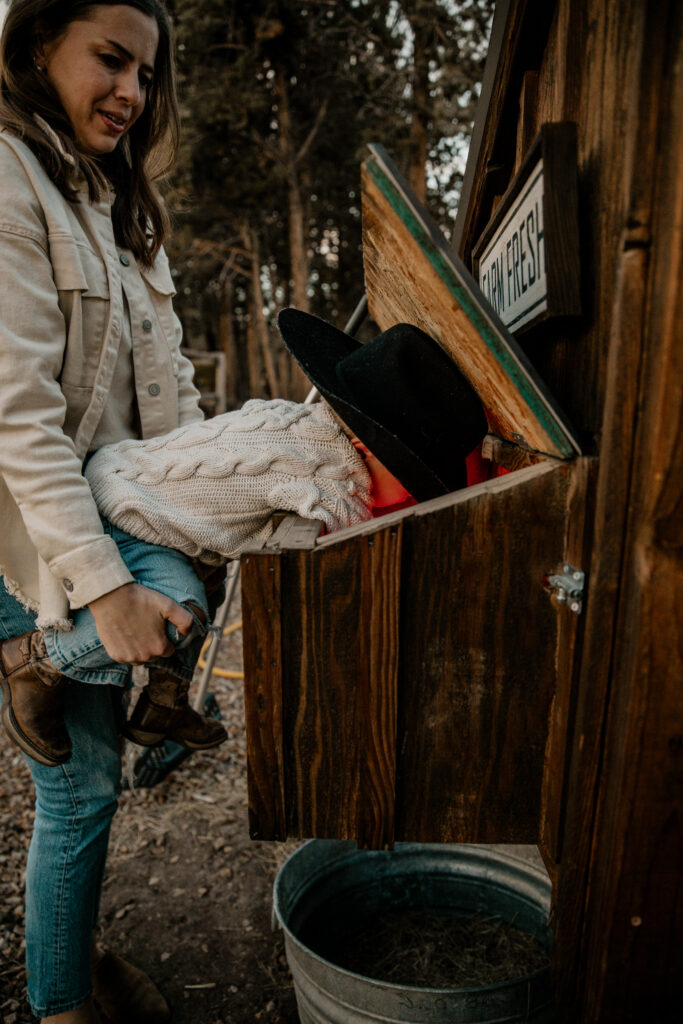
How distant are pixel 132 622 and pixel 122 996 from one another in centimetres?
142

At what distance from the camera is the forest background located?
11.5m

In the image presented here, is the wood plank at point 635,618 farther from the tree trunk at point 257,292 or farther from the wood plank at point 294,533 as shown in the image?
the tree trunk at point 257,292

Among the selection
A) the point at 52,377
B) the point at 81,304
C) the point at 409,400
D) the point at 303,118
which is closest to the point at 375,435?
the point at 409,400

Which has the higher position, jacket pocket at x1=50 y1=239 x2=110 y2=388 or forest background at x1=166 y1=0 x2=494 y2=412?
forest background at x1=166 y1=0 x2=494 y2=412

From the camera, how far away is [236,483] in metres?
1.36

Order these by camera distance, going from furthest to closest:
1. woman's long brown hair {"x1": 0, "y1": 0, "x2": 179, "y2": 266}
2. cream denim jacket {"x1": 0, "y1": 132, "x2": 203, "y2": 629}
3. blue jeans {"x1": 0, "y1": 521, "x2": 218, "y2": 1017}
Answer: blue jeans {"x1": 0, "y1": 521, "x2": 218, "y2": 1017}
woman's long brown hair {"x1": 0, "y1": 0, "x2": 179, "y2": 266}
cream denim jacket {"x1": 0, "y1": 132, "x2": 203, "y2": 629}

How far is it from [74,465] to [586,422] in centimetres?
96

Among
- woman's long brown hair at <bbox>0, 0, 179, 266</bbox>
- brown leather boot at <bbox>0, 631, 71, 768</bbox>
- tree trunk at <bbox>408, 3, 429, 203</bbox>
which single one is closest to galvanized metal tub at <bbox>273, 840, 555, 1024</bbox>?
brown leather boot at <bbox>0, 631, 71, 768</bbox>

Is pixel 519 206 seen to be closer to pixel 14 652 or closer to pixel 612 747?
pixel 612 747

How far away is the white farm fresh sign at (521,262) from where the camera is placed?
3.70 feet

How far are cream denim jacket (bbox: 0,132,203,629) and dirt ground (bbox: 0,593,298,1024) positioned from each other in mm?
1499

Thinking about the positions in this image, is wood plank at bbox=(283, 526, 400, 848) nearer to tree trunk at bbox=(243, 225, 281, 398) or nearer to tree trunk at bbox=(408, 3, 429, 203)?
tree trunk at bbox=(408, 3, 429, 203)

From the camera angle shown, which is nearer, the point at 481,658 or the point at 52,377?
the point at 481,658

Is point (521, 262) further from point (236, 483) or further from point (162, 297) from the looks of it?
point (162, 297)
